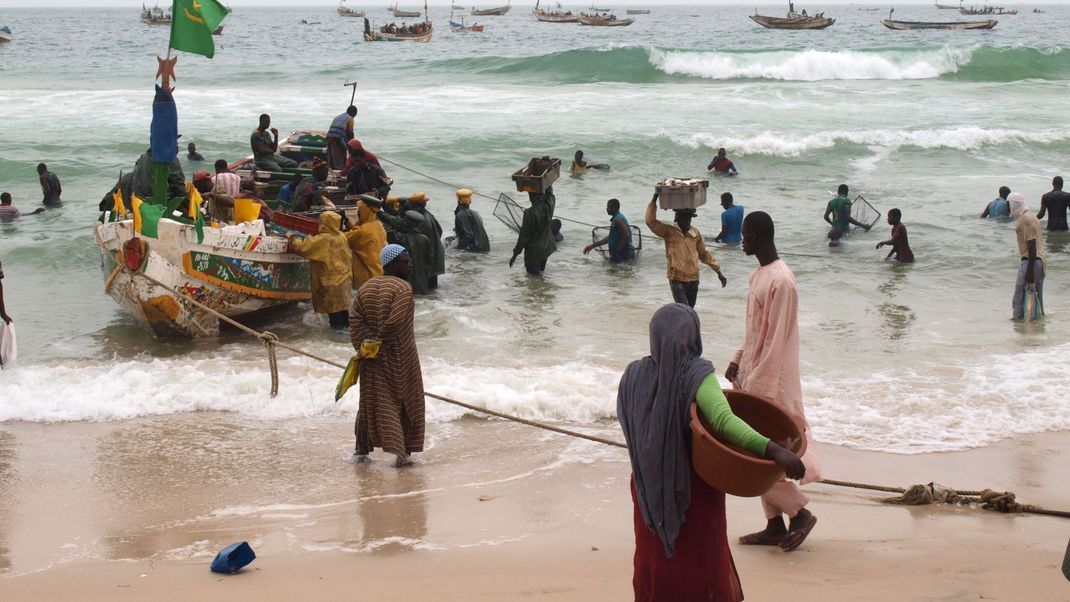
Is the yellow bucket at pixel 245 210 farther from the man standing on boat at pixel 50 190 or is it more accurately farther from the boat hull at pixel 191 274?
the man standing on boat at pixel 50 190

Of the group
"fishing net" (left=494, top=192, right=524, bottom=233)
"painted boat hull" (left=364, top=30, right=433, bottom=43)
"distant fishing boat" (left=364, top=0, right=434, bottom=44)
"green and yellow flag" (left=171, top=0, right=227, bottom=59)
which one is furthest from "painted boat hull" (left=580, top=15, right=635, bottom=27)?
"green and yellow flag" (left=171, top=0, right=227, bottom=59)

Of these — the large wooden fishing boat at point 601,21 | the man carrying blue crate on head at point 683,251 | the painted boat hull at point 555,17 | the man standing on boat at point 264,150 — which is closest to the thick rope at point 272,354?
the man carrying blue crate on head at point 683,251

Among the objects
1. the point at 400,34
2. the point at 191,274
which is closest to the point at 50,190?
the point at 191,274

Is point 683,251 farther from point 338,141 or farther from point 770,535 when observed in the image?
point 338,141

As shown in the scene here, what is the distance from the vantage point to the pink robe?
4.83 metres

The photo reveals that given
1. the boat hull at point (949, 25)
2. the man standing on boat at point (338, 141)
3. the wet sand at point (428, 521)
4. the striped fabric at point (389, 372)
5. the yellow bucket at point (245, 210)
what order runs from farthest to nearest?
the boat hull at point (949, 25)
the man standing on boat at point (338, 141)
the yellow bucket at point (245, 210)
the striped fabric at point (389, 372)
the wet sand at point (428, 521)

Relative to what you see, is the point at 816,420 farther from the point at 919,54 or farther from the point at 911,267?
the point at 919,54

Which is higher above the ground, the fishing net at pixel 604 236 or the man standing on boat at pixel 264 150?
the man standing on boat at pixel 264 150

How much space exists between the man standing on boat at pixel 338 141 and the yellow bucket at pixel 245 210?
3077 millimetres

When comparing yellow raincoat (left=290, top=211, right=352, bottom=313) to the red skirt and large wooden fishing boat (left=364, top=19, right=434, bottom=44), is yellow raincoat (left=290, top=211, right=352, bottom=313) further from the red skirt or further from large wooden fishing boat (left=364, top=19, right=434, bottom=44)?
large wooden fishing boat (left=364, top=19, right=434, bottom=44)

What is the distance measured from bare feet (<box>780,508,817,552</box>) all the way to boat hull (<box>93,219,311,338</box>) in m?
6.66

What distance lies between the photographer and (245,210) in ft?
36.2

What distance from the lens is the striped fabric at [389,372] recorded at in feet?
20.7

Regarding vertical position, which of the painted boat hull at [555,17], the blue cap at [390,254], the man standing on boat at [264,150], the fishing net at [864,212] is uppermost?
the painted boat hull at [555,17]
